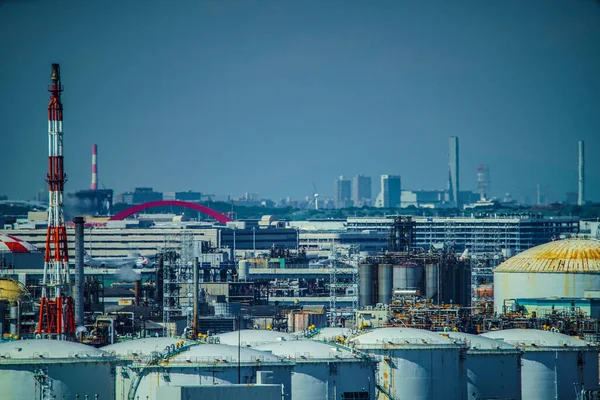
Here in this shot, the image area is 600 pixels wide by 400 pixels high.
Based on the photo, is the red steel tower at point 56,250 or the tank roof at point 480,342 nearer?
the tank roof at point 480,342

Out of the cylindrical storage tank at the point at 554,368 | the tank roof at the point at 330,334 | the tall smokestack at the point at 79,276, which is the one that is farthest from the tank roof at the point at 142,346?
the tall smokestack at the point at 79,276

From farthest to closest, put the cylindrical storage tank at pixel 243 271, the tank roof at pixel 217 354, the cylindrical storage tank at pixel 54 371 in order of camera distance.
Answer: the cylindrical storage tank at pixel 243 271
the cylindrical storage tank at pixel 54 371
the tank roof at pixel 217 354

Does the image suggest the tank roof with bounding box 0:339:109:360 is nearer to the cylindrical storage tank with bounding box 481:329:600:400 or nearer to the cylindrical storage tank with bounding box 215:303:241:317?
the cylindrical storage tank with bounding box 481:329:600:400

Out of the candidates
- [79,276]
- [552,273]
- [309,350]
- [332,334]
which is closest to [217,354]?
[309,350]

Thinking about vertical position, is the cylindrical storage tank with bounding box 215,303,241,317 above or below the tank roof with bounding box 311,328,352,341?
below

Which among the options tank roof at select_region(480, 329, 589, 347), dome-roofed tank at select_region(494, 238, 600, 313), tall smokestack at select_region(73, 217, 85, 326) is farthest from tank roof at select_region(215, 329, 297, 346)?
dome-roofed tank at select_region(494, 238, 600, 313)

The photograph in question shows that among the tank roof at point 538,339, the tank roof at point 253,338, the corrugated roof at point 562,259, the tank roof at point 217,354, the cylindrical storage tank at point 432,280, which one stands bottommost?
the tank roof at point 538,339

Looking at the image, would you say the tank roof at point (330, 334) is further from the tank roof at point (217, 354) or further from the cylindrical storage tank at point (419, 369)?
the tank roof at point (217, 354)
